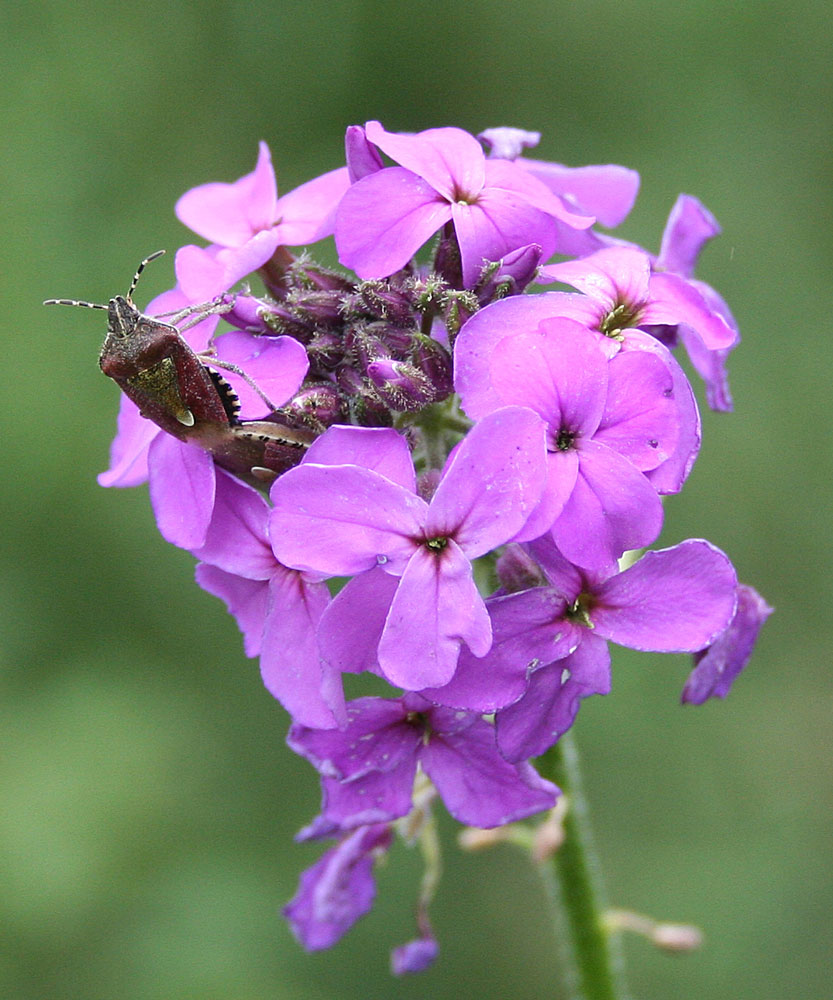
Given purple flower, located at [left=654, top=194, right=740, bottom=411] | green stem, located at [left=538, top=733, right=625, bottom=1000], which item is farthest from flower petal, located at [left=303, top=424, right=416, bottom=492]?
green stem, located at [left=538, top=733, right=625, bottom=1000]

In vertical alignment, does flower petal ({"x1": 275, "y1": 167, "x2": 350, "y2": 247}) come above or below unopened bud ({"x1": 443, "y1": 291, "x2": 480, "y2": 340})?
above

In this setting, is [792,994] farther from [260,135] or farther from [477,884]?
[260,135]

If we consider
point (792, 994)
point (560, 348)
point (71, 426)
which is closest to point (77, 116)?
point (71, 426)

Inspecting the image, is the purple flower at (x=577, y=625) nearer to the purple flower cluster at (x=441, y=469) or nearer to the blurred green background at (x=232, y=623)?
the purple flower cluster at (x=441, y=469)

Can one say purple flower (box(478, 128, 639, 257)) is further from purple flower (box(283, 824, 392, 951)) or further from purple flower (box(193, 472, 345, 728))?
purple flower (box(283, 824, 392, 951))

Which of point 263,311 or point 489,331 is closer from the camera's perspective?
point 489,331

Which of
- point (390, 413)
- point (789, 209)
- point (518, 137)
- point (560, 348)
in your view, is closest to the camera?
point (560, 348)

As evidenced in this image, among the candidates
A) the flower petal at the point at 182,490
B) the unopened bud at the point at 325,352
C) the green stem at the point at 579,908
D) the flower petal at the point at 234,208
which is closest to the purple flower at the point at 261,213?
the flower petal at the point at 234,208

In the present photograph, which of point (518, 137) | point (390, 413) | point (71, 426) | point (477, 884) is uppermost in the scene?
point (518, 137)

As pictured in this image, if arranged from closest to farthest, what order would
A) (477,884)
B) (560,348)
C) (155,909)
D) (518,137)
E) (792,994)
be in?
1. (560,348)
2. (518,137)
3. (155,909)
4. (792,994)
5. (477,884)
